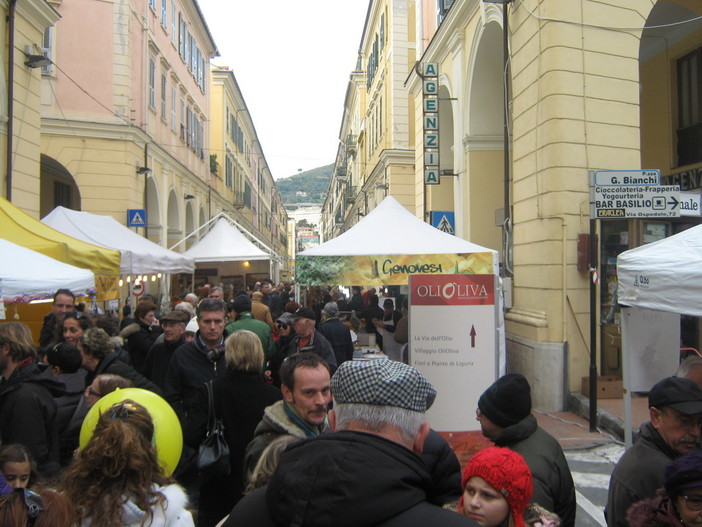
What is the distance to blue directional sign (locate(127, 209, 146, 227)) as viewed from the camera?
1815 cm

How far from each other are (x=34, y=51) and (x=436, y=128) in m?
10.7

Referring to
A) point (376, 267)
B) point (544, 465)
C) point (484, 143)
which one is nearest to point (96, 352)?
point (544, 465)

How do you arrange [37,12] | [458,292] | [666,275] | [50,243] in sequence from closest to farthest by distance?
[666,275] < [458,292] < [50,243] < [37,12]

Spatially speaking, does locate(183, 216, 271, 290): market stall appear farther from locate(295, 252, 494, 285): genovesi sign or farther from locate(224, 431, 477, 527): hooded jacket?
locate(224, 431, 477, 527): hooded jacket

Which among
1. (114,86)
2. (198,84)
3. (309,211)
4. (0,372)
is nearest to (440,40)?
(114,86)

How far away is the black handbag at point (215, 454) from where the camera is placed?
12.2 ft

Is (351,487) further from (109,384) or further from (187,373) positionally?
(187,373)

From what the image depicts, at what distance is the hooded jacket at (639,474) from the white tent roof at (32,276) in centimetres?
582

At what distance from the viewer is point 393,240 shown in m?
8.02

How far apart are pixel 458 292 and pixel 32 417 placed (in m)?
4.29

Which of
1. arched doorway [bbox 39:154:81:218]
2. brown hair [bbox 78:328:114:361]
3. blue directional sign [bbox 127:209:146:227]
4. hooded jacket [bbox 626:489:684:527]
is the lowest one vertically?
hooded jacket [bbox 626:489:684:527]

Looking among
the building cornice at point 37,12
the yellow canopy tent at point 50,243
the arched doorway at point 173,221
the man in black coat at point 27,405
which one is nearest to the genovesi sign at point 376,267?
the yellow canopy tent at point 50,243

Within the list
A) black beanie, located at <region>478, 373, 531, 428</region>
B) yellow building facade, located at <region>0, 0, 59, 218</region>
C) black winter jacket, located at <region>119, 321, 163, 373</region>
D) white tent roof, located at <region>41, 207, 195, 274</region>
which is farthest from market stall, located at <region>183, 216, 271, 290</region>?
black beanie, located at <region>478, 373, 531, 428</region>

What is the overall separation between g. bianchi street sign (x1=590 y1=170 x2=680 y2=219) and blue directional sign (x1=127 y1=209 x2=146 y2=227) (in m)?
14.4
